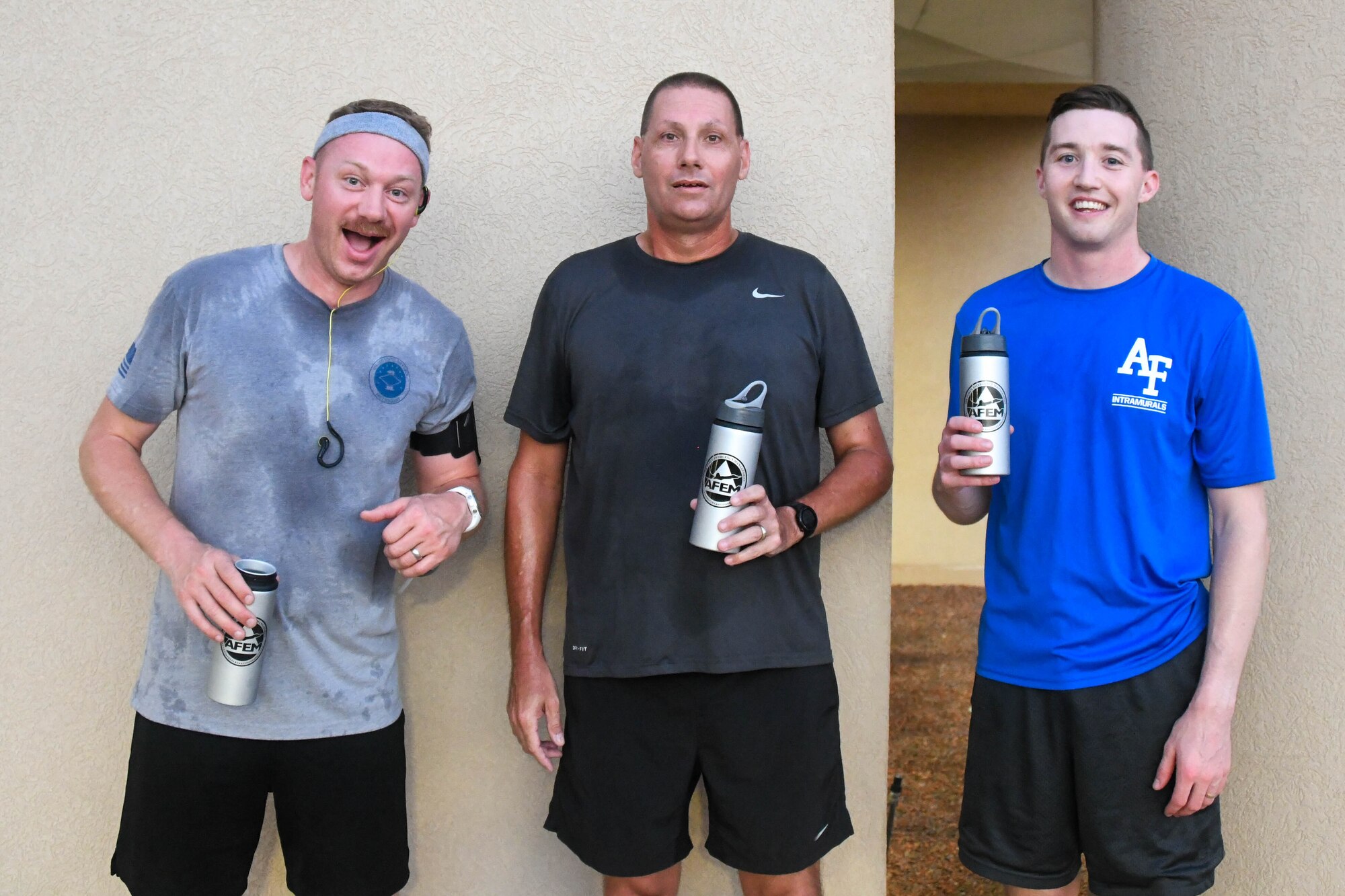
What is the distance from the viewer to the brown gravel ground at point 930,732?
371 cm

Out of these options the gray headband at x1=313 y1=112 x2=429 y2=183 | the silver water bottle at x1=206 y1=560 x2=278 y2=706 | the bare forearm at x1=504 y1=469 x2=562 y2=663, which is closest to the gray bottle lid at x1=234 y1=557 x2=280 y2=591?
the silver water bottle at x1=206 y1=560 x2=278 y2=706

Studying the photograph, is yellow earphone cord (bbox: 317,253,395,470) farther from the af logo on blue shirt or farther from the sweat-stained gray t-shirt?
the af logo on blue shirt

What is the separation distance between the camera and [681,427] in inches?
85.8

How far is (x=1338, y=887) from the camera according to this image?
2232 millimetres

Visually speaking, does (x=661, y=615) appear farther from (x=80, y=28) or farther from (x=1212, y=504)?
(x=80, y=28)

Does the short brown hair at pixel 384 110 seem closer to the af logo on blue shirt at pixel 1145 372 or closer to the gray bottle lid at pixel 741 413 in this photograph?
the gray bottle lid at pixel 741 413

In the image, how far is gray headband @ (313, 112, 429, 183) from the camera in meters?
2.06

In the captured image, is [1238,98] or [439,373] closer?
[439,373]

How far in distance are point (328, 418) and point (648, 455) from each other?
26.5 inches

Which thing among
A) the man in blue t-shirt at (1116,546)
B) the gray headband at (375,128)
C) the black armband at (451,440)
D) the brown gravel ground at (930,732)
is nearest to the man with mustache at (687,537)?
the black armband at (451,440)

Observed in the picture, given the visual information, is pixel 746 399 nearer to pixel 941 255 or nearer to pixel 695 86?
pixel 695 86

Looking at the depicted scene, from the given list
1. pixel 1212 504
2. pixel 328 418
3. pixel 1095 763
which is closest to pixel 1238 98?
pixel 1212 504

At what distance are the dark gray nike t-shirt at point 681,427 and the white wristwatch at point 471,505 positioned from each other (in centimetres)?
22

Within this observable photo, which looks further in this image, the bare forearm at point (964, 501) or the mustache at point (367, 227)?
the bare forearm at point (964, 501)
